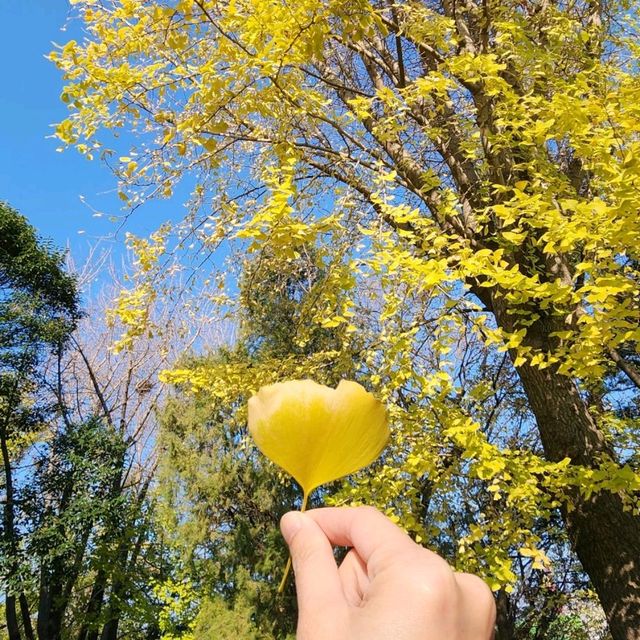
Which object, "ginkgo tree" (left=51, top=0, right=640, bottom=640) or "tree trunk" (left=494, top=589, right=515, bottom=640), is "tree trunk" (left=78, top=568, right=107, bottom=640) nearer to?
"tree trunk" (left=494, top=589, right=515, bottom=640)

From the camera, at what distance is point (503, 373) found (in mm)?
6555

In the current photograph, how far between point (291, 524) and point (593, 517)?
2910 mm

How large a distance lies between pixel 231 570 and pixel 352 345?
5295 mm

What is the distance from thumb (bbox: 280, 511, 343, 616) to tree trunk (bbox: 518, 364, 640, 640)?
2.31m

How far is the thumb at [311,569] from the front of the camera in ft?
1.88

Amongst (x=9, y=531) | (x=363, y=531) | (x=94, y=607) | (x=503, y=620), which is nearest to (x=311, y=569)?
(x=363, y=531)

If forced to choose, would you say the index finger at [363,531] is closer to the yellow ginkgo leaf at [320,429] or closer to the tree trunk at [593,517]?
the yellow ginkgo leaf at [320,429]

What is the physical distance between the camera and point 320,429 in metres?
0.65

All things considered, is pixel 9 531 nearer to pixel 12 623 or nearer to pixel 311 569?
pixel 12 623

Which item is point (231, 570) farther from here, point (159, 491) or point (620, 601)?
point (620, 601)

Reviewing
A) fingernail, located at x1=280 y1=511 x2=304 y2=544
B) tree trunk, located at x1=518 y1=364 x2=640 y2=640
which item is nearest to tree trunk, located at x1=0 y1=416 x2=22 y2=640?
tree trunk, located at x1=518 y1=364 x2=640 y2=640

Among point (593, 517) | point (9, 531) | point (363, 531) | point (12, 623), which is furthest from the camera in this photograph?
point (12, 623)

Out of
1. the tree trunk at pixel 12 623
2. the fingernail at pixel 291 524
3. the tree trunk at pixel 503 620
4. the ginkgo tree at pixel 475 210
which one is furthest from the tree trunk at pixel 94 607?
the fingernail at pixel 291 524

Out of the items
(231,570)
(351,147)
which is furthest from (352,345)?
(231,570)
